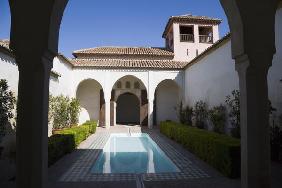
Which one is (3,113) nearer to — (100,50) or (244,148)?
(244,148)

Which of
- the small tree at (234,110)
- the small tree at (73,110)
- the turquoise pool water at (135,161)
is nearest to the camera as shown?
the turquoise pool water at (135,161)

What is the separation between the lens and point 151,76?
21766 mm

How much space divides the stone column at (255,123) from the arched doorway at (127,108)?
24.0m

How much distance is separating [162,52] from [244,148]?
22.3m

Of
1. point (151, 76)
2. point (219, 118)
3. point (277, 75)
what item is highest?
point (151, 76)

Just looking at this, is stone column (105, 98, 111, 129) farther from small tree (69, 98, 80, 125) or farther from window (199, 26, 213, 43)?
window (199, 26, 213, 43)

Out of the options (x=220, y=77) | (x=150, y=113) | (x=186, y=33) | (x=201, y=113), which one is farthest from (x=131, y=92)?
(x=220, y=77)

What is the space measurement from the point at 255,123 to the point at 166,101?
767 inches

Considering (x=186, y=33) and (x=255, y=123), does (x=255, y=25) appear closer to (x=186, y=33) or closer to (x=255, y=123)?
(x=255, y=123)

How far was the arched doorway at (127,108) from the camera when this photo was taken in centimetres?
2817

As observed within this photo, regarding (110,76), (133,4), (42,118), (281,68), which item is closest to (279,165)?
(281,68)

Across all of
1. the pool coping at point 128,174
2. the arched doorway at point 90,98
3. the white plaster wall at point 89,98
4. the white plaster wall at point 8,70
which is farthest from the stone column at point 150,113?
the white plaster wall at point 8,70

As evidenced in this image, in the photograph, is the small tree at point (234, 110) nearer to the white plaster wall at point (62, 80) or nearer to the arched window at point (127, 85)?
the white plaster wall at point (62, 80)

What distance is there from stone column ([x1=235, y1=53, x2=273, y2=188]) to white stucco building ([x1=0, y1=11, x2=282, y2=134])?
836 centimetres
